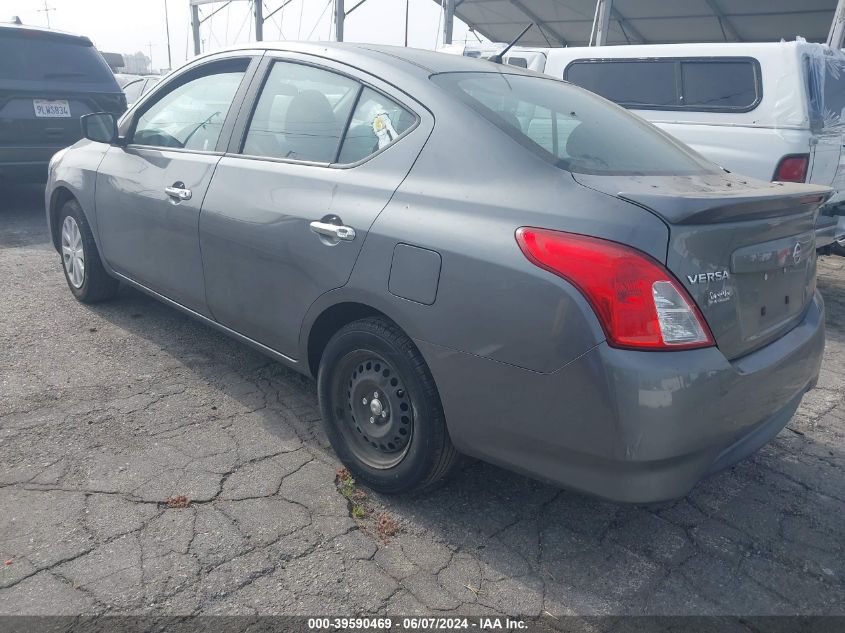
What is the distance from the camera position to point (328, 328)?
2.91m

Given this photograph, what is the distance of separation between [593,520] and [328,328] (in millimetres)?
1270

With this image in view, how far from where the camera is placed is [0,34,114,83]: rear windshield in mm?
7004

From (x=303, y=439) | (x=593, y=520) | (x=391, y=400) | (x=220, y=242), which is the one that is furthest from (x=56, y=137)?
(x=593, y=520)

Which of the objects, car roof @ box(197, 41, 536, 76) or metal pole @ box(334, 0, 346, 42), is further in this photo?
metal pole @ box(334, 0, 346, 42)

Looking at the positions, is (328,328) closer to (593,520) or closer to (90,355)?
(593,520)

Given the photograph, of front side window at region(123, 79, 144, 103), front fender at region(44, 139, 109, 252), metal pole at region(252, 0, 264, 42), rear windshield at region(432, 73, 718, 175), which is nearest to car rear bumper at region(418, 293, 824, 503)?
rear windshield at region(432, 73, 718, 175)

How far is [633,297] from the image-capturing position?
2027 millimetres

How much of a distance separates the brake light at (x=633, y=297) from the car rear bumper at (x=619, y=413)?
0.05 metres

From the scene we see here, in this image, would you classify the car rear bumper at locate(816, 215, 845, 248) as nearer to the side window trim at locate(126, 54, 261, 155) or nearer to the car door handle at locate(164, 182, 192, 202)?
the side window trim at locate(126, 54, 261, 155)

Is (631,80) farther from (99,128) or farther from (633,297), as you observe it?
(633,297)

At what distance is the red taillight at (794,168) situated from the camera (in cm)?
541

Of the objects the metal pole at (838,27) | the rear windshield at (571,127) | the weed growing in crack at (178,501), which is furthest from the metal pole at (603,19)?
the weed growing in crack at (178,501)

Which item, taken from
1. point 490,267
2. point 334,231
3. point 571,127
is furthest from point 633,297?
point 334,231

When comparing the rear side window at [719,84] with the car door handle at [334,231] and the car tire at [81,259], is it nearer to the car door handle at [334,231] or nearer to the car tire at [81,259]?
the car door handle at [334,231]
